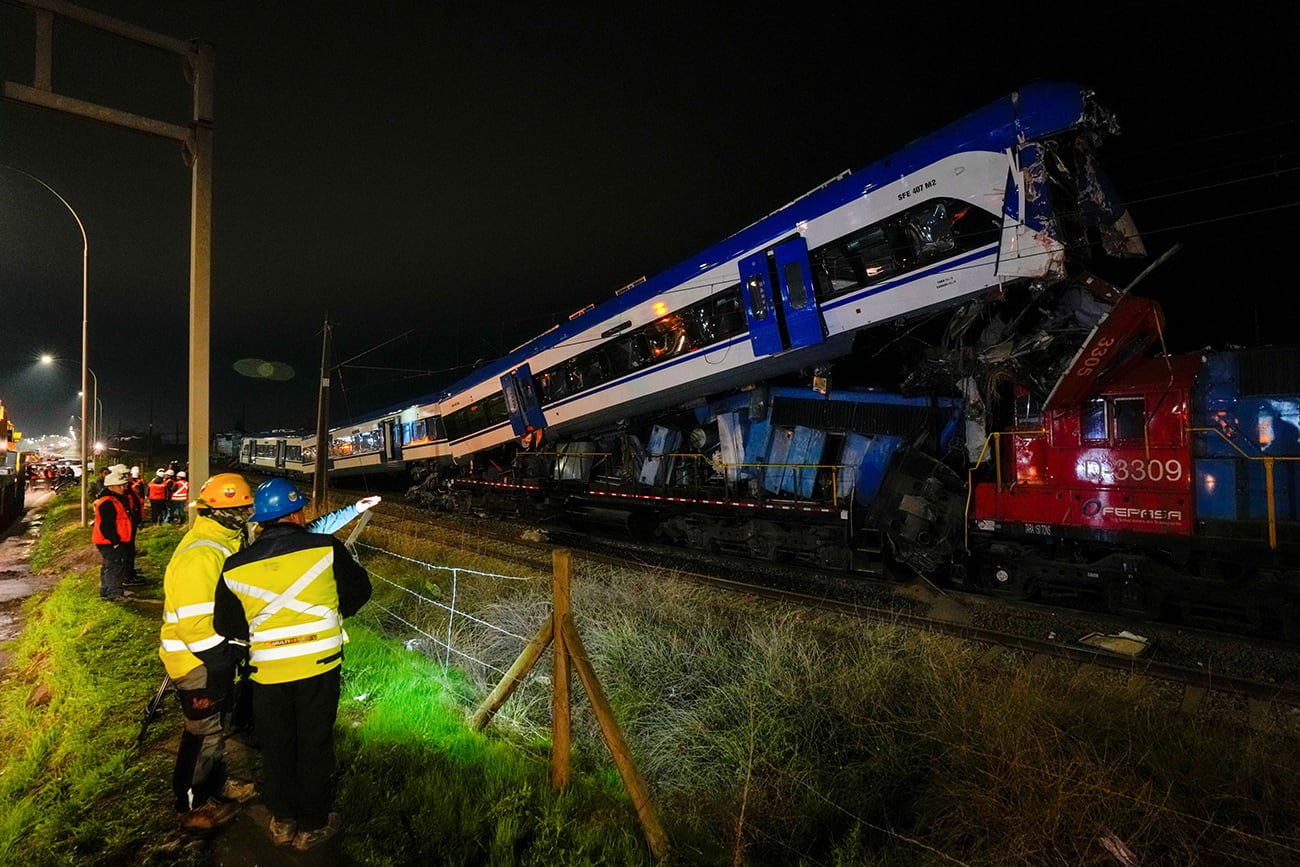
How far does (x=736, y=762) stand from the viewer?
3.96 metres

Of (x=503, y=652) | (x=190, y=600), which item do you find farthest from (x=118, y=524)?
(x=190, y=600)

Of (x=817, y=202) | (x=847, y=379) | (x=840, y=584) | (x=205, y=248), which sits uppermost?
(x=817, y=202)

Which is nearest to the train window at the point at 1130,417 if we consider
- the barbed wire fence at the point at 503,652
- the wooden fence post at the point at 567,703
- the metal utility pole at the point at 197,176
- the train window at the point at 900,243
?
the train window at the point at 900,243

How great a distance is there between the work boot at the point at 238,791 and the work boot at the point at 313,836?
0.68 meters

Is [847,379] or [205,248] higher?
[205,248]

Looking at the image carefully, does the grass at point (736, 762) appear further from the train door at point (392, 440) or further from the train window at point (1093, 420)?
the train door at point (392, 440)

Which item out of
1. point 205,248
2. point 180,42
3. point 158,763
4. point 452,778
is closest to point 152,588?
point 205,248

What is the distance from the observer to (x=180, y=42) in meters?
6.94

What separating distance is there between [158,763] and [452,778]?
75.6 inches

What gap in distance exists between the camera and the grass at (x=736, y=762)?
3098mm

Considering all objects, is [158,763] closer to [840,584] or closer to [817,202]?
[840,584]

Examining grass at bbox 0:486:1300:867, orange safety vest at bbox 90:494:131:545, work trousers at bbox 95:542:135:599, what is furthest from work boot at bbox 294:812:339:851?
work trousers at bbox 95:542:135:599

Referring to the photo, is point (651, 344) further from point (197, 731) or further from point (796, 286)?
point (197, 731)

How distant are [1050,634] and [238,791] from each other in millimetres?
7260
